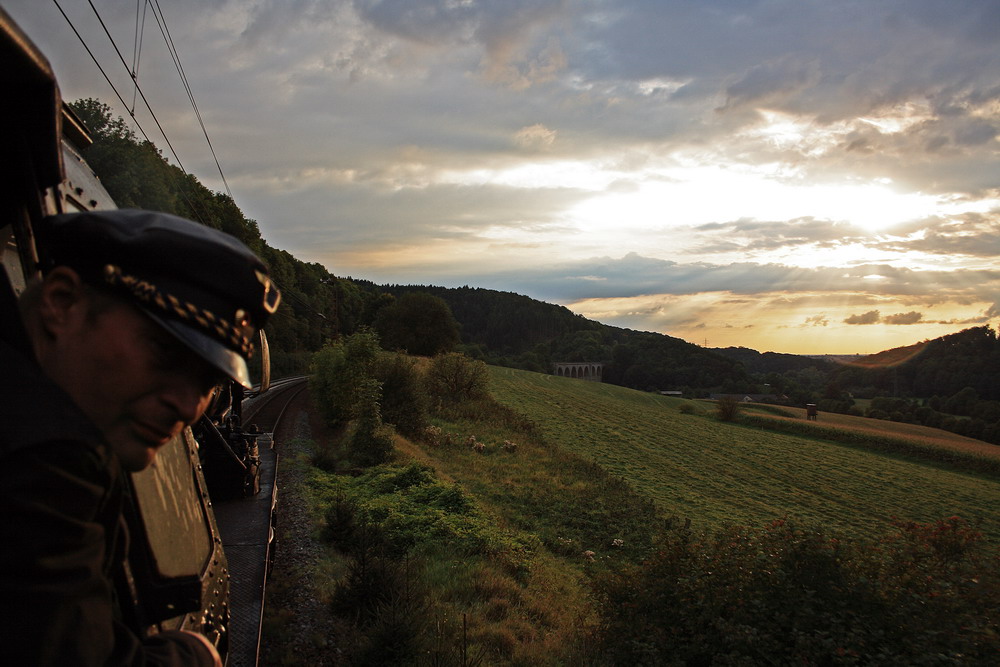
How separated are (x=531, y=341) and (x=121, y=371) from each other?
17636cm

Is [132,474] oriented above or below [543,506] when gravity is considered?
above

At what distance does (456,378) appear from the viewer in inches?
1625

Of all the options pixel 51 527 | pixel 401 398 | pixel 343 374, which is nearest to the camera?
pixel 51 527

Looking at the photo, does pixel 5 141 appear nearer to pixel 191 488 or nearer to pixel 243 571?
pixel 191 488

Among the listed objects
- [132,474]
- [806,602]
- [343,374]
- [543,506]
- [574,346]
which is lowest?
[543,506]

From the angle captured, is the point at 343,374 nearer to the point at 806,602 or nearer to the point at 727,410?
the point at 806,602

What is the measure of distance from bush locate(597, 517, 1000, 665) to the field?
1407 cm

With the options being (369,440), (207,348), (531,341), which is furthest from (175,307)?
(531,341)

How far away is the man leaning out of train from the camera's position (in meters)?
0.98

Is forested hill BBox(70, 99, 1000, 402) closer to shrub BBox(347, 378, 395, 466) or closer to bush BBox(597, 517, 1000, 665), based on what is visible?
shrub BBox(347, 378, 395, 466)

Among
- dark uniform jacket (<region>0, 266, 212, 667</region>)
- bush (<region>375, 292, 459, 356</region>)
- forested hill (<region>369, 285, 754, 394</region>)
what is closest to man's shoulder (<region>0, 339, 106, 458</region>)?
dark uniform jacket (<region>0, 266, 212, 667</region>)

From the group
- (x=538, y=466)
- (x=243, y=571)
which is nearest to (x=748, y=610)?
(x=243, y=571)

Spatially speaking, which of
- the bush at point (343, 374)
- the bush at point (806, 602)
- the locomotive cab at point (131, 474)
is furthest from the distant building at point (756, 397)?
the locomotive cab at point (131, 474)

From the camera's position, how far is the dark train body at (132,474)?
1.44 m
